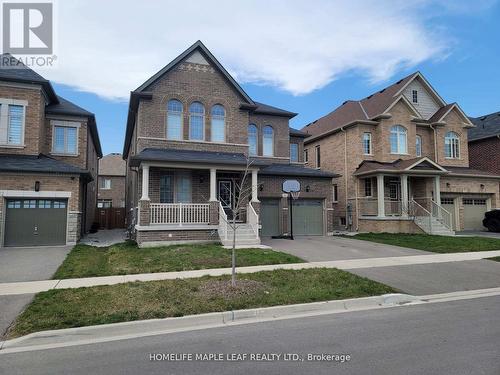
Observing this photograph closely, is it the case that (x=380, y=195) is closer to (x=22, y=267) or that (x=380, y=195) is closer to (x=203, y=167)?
(x=203, y=167)

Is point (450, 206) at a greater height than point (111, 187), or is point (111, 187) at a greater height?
point (111, 187)

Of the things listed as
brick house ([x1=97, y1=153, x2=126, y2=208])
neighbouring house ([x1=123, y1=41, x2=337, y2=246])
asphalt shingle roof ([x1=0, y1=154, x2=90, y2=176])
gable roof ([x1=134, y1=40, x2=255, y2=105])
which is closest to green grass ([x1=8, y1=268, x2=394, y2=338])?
neighbouring house ([x1=123, y1=41, x2=337, y2=246])

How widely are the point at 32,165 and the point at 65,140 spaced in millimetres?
3854

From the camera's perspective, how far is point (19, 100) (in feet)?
55.2

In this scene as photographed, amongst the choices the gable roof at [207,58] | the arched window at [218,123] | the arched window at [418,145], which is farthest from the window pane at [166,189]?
the arched window at [418,145]

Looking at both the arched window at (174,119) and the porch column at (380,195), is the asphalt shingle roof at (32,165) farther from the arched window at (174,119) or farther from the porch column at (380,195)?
the porch column at (380,195)

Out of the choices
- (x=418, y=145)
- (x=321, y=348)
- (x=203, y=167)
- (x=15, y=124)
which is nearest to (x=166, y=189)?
(x=203, y=167)

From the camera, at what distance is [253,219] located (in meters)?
16.1

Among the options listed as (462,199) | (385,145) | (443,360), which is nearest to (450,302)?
(443,360)

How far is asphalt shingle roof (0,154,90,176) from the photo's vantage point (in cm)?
1516

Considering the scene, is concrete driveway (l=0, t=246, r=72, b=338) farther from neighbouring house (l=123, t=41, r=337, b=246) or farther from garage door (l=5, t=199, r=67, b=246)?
neighbouring house (l=123, t=41, r=337, b=246)

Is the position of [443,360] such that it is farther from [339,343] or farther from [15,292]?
[15,292]

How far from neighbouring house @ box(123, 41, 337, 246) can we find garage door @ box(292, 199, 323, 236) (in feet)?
0.19

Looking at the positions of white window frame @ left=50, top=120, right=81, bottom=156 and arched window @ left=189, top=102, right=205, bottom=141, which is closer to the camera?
arched window @ left=189, top=102, right=205, bottom=141
